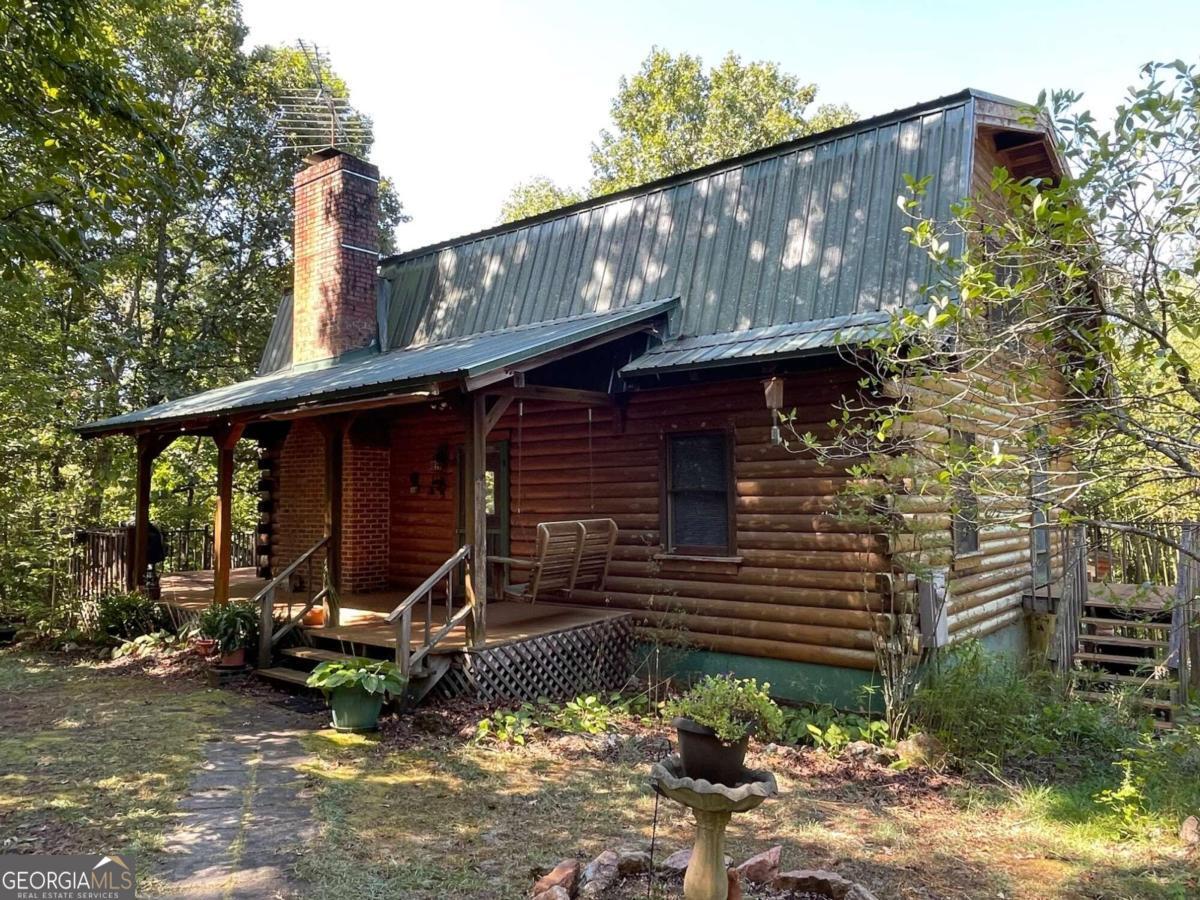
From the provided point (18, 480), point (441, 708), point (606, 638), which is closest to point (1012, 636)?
point (606, 638)

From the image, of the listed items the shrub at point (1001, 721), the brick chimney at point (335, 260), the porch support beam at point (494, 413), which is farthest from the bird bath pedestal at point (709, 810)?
the brick chimney at point (335, 260)

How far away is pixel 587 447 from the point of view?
9492 millimetres

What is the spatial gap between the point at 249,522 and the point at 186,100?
1137 cm

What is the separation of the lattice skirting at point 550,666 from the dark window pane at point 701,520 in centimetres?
116

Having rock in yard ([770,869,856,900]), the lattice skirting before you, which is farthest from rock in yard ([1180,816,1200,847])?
the lattice skirting

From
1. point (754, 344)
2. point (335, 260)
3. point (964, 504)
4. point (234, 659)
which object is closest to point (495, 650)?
point (234, 659)

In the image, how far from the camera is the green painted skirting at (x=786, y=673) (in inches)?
285

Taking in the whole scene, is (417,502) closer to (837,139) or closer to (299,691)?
(299,691)

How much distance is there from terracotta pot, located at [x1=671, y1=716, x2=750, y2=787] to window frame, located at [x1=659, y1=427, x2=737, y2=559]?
4.67 meters

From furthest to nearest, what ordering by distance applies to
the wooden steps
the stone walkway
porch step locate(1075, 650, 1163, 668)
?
1. porch step locate(1075, 650, 1163, 668)
2. the wooden steps
3. the stone walkway

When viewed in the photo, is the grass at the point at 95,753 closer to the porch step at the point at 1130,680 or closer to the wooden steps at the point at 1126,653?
the wooden steps at the point at 1126,653

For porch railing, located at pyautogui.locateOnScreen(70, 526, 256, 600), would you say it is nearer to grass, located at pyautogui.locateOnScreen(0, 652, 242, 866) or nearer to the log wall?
grass, located at pyautogui.locateOnScreen(0, 652, 242, 866)

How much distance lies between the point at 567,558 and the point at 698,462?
182cm

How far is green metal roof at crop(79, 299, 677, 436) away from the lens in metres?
7.01
